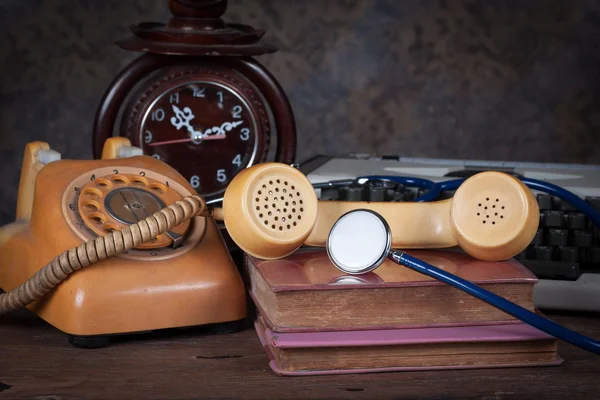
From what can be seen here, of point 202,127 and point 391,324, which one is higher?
point 202,127

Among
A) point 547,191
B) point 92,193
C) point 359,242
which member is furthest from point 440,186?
point 92,193

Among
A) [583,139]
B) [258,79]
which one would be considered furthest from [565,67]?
[258,79]

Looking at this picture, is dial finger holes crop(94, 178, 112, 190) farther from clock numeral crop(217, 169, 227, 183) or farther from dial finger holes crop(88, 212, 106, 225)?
clock numeral crop(217, 169, 227, 183)

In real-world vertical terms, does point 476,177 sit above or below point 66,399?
above

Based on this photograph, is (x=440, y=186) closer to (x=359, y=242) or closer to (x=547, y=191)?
(x=547, y=191)

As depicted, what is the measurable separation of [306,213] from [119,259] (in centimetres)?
23

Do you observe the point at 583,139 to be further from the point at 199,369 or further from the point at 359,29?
the point at 199,369

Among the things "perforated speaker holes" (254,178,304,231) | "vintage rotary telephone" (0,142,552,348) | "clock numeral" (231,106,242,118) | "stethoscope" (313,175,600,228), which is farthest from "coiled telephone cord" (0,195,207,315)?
"clock numeral" (231,106,242,118)

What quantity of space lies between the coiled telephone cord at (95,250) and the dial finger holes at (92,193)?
0.12 m

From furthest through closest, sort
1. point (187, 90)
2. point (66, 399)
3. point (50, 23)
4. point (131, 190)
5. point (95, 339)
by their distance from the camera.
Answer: point (50, 23) < point (187, 90) < point (131, 190) < point (95, 339) < point (66, 399)

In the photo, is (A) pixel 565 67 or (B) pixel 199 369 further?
(A) pixel 565 67

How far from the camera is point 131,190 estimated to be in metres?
1.21

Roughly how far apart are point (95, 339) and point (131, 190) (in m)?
0.22

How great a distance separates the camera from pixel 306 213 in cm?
107
